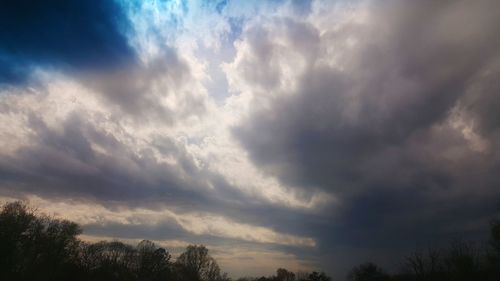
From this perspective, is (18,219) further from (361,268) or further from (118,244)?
(361,268)

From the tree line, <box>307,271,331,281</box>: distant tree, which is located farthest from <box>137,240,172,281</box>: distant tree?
<box>307,271,331,281</box>: distant tree

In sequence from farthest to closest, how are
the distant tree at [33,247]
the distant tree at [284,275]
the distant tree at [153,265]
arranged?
the distant tree at [284,275]
the distant tree at [153,265]
the distant tree at [33,247]

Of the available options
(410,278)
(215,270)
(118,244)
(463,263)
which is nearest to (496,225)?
(463,263)

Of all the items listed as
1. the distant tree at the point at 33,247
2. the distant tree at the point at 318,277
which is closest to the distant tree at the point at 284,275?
the distant tree at the point at 318,277

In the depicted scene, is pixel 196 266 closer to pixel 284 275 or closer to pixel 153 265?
pixel 153 265

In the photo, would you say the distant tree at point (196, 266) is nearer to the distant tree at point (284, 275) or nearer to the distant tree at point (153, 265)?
the distant tree at point (153, 265)

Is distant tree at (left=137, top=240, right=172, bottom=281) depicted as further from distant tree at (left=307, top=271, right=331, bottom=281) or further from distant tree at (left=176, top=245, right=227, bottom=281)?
distant tree at (left=307, top=271, right=331, bottom=281)

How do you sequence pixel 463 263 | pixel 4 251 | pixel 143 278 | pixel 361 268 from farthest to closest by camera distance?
pixel 361 268
pixel 143 278
pixel 463 263
pixel 4 251

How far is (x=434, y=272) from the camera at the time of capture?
8869 cm

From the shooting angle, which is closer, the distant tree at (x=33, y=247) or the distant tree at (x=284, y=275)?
the distant tree at (x=33, y=247)

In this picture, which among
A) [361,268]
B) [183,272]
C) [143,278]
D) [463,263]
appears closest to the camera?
[463,263]

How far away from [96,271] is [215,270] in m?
40.5

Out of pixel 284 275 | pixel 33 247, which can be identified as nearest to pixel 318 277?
pixel 284 275

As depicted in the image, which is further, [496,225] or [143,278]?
[143,278]
